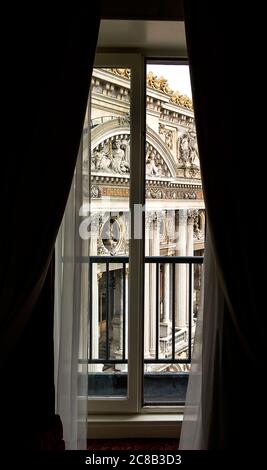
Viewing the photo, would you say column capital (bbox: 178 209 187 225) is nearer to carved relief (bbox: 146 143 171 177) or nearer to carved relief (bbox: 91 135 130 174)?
carved relief (bbox: 146 143 171 177)

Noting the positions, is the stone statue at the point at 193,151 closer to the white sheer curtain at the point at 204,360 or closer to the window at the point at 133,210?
the window at the point at 133,210

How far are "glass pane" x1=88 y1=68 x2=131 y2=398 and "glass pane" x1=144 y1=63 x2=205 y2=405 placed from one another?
17 cm

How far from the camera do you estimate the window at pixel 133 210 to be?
206 cm

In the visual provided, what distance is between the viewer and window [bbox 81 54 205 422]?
2.06 m

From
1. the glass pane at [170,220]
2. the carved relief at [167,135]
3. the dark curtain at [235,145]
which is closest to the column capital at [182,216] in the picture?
the glass pane at [170,220]

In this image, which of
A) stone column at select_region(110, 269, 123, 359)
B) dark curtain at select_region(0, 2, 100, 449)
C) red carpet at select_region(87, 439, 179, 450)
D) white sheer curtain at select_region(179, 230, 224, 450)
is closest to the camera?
dark curtain at select_region(0, 2, 100, 449)

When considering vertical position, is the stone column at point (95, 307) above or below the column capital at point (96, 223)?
below

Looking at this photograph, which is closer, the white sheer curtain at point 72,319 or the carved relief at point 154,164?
the white sheer curtain at point 72,319

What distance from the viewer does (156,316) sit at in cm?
277

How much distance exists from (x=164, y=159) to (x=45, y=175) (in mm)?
925

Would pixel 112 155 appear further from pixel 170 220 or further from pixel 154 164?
pixel 170 220

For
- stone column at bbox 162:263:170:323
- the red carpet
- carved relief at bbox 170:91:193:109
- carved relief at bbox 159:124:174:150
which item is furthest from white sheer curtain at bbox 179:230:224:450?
stone column at bbox 162:263:170:323

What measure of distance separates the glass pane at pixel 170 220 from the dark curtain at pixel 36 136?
0.70 metres

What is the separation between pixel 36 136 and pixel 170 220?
1085mm
